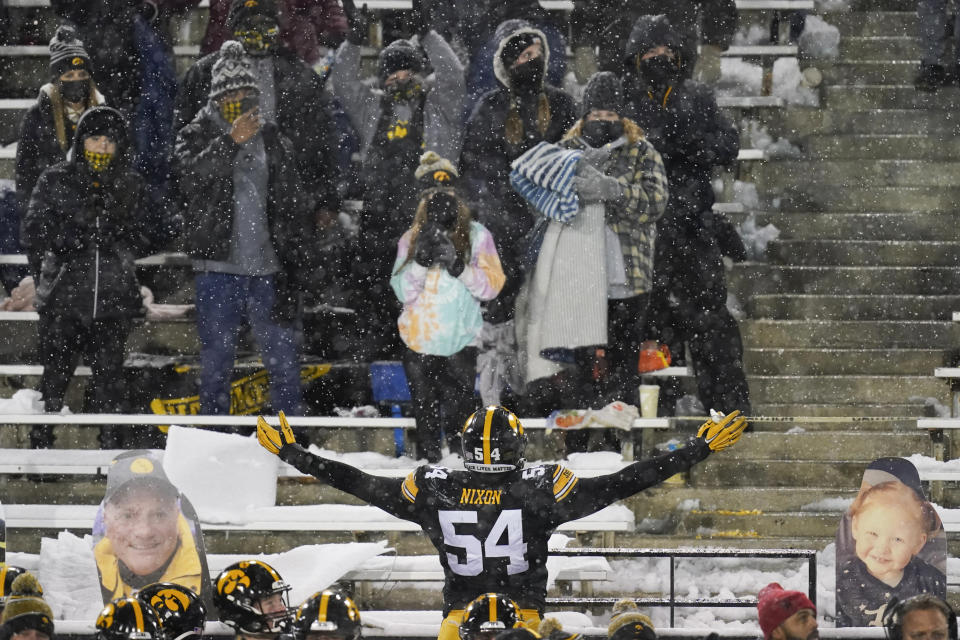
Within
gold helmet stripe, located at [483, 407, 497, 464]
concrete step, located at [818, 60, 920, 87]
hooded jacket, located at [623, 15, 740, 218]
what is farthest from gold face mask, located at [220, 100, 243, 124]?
concrete step, located at [818, 60, 920, 87]

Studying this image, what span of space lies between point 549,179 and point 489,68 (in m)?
1.30

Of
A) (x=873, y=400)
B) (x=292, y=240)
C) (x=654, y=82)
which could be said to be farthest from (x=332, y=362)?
(x=873, y=400)

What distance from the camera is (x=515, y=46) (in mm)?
9672

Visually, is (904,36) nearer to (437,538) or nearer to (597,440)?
(597,440)

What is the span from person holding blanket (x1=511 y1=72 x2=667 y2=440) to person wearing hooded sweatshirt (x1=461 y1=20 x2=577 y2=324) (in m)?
0.16

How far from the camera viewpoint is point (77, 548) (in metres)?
8.55

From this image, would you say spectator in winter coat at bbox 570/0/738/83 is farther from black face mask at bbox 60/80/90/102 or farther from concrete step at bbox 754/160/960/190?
black face mask at bbox 60/80/90/102

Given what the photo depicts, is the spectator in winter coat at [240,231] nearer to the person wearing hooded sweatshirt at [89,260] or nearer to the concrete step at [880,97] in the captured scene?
the person wearing hooded sweatshirt at [89,260]

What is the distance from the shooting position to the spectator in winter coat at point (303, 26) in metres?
10.6

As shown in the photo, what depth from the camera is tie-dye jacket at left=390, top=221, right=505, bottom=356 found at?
9.45m

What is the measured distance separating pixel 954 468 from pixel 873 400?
113 centimetres

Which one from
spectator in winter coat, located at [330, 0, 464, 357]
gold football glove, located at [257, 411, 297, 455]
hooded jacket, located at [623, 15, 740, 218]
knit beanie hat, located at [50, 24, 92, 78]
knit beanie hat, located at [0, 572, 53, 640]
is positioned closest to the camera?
knit beanie hat, located at [0, 572, 53, 640]

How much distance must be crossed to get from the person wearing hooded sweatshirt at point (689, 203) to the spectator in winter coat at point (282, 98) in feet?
6.80

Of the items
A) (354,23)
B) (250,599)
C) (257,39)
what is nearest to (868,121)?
(354,23)
